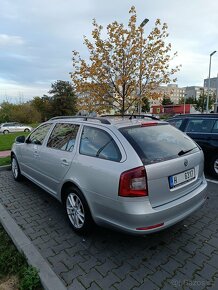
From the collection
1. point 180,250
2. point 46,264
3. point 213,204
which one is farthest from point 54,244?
point 213,204

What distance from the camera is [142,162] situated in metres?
2.40

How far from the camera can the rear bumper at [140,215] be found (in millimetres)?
2320

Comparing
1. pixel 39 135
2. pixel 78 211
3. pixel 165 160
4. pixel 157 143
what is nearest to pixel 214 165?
pixel 157 143

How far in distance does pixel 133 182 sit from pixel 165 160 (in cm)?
52

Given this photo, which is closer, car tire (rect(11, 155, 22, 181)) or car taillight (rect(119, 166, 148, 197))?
car taillight (rect(119, 166, 148, 197))

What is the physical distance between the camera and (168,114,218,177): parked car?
5516 millimetres

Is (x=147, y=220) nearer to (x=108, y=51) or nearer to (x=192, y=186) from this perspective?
(x=192, y=186)

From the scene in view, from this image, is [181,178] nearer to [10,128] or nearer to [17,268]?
[17,268]

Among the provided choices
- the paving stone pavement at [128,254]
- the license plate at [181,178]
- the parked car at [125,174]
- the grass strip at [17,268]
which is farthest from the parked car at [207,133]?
the grass strip at [17,268]

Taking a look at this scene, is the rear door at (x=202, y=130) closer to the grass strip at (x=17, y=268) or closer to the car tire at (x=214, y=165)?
the car tire at (x=214, y=165)

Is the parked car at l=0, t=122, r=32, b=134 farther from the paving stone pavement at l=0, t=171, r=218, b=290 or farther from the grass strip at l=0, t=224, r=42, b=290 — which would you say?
the grass strip at l=0, t=224, r=42, b=290

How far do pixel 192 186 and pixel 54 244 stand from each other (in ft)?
6.45

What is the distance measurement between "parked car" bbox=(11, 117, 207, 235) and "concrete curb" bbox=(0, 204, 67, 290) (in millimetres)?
648

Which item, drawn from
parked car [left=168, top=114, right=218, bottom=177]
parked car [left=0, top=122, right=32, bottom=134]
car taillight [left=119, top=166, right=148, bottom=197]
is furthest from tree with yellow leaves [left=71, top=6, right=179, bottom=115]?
parked car [left=0, top=122, right=32, bottom=134]
